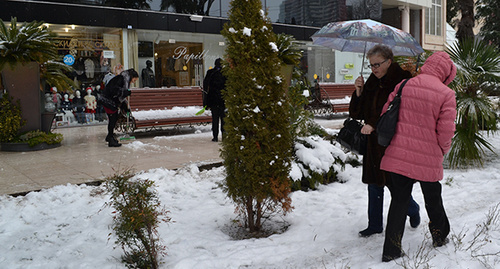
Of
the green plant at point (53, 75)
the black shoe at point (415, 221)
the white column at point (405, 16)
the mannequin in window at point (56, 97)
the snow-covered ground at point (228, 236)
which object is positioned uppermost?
the white column at point (405, 16)

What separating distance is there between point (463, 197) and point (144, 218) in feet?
13.3

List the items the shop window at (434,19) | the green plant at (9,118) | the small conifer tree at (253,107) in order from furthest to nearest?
1. the shop window at (434,19)
2. the green plant at (9,118)
3. the small conifer tree at (253,107)

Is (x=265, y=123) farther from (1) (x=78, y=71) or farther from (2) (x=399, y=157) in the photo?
(1) (x=78, y=71)

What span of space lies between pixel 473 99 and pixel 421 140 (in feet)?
14.6

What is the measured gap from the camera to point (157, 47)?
725 inches

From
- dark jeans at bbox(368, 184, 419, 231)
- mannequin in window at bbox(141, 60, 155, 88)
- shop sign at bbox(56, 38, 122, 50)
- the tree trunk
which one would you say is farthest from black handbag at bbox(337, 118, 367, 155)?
mannequin in window at bbox(141, 60, 155, 88)

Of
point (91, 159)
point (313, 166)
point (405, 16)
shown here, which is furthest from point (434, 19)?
point (91, 159)

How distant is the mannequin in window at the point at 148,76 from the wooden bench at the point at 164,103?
18.6ft

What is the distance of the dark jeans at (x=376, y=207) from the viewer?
4.09 metres

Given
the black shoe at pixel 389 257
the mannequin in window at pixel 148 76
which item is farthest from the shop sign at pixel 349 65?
the black shoe at pixel 389 257

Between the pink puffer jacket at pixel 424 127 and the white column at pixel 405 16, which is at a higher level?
the white column at pixel 405 16

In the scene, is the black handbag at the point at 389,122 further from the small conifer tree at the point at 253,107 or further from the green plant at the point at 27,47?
the green plant at the point at 27,47

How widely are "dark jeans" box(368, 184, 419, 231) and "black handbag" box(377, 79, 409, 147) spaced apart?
78cm

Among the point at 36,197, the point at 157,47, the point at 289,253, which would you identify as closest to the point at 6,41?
the point at 36,197
